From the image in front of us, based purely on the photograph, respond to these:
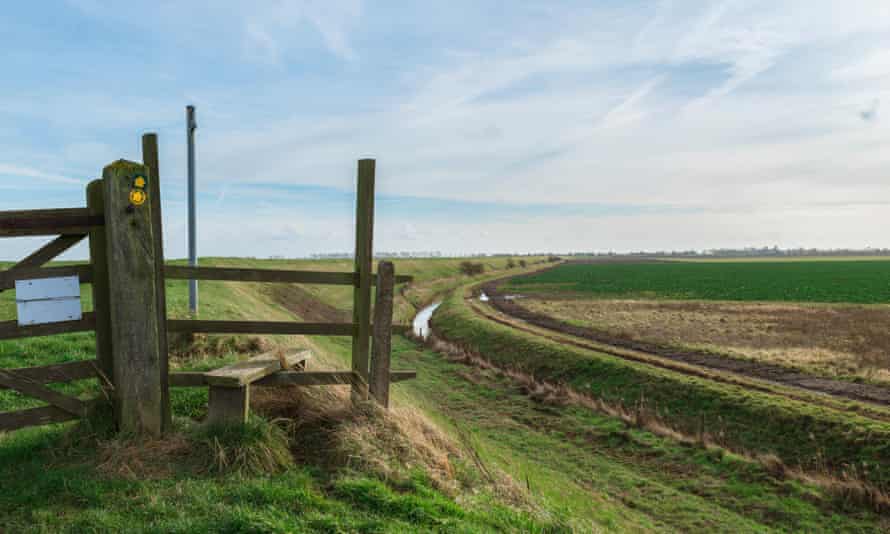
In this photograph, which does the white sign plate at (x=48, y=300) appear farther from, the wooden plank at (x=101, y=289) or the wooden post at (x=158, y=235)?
the wooden post at (x=158, y=235)

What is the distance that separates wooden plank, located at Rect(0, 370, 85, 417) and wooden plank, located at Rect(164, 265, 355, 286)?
1.55 meters

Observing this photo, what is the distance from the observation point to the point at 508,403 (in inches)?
664

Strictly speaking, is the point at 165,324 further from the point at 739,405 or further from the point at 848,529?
the point at 739,405

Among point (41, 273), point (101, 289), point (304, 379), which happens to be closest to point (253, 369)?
point (304, 379)

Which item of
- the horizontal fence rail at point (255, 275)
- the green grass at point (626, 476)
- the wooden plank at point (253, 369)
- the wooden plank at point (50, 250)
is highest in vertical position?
the wooden plank at point (50, 250)

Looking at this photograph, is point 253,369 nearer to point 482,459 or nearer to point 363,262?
point 363,262

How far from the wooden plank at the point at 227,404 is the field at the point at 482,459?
0.26 metres

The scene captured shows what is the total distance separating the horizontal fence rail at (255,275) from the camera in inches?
229

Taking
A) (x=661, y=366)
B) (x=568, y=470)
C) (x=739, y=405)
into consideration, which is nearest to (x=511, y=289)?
(x=661, y=366)

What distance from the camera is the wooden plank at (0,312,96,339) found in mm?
5113

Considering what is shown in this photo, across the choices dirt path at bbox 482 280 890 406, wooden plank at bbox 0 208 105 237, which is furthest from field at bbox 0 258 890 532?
dirt path at bbox 482 280 890 406

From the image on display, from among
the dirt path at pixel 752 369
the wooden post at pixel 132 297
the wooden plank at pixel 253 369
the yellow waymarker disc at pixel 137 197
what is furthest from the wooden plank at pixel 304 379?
the dirt path at pixel 752 369

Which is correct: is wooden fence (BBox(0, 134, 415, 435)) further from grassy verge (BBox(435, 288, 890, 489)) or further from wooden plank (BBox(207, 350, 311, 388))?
grassy verge (BBox(435, 288, 890, 489))

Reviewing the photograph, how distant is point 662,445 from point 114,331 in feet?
40.3
